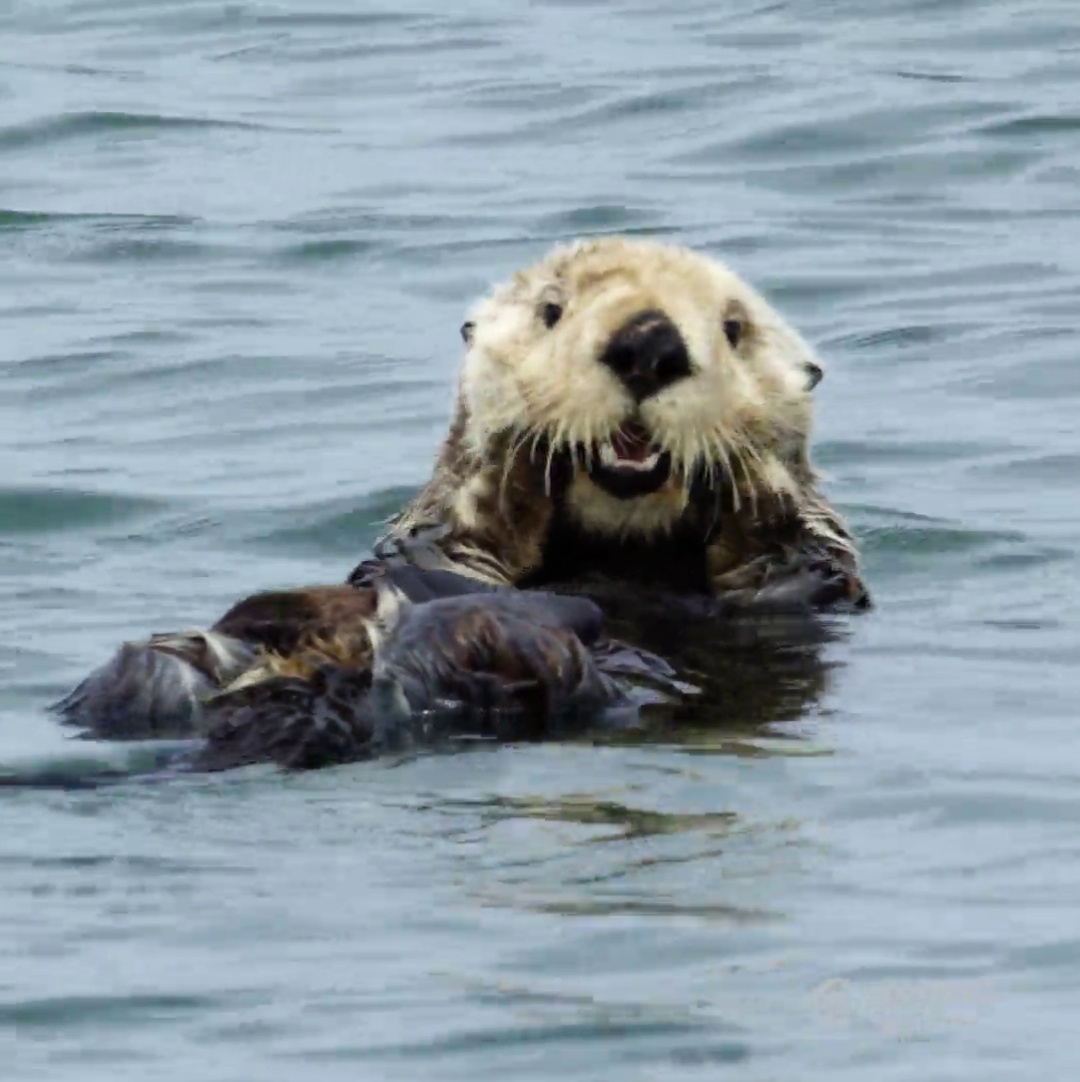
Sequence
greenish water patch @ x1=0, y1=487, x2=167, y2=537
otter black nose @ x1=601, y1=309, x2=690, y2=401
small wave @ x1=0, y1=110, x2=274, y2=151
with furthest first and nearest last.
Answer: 1. small wave @ x1=0, y1=110, x2=274, y2=151
2. greenish water patch @ x1=0, y1=487, x2=167, y2=537
3. otter black nose @ x1=601, y1=309, x2=690, y2=401

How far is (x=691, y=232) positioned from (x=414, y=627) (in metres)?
6.60

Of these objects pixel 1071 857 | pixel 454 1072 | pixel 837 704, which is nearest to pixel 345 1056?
pixel 454 1072

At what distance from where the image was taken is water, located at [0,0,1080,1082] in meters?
4.36

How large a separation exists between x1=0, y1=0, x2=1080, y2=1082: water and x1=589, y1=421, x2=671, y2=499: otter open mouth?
1.67 feet

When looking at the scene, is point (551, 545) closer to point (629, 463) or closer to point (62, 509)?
point (629, 463)

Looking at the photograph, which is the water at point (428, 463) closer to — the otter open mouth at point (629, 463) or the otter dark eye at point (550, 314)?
the otter open mouth at point (629, 463)

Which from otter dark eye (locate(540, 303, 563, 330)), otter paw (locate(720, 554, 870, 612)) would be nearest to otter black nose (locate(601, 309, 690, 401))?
otter dark eye (locate(540, 303, 563, 330))

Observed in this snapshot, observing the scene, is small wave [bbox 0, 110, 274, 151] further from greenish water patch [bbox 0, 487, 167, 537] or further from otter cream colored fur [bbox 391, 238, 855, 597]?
otter cream colored fur [bbox 391, 238, 855, 597]

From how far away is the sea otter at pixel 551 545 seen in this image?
5.48 metres

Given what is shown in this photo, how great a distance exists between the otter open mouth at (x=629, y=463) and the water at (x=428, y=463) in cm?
51

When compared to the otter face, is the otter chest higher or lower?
lower

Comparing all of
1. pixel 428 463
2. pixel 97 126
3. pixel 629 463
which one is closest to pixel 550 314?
pixel 629 463

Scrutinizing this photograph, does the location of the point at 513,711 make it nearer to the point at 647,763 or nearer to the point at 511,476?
the point at 647,763

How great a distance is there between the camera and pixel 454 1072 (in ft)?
13.6
